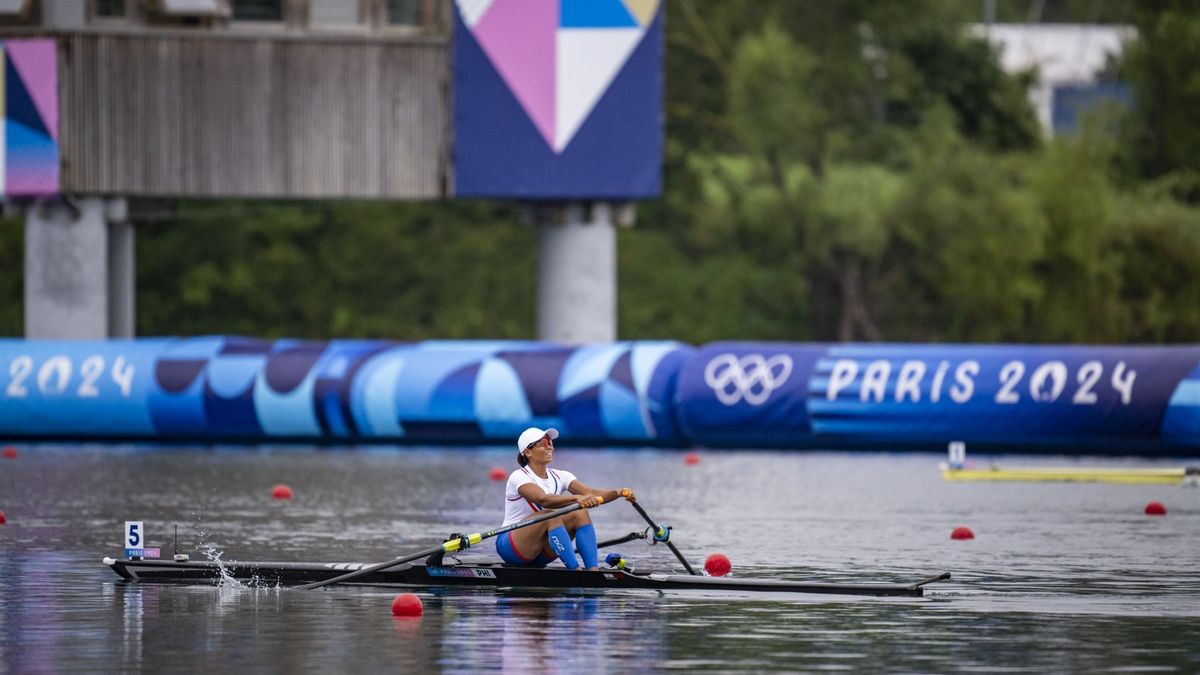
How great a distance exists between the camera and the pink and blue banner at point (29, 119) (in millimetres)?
40312

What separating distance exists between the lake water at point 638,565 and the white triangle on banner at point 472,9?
10.4 meters

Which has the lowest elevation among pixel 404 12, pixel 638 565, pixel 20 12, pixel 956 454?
pixel 638 565

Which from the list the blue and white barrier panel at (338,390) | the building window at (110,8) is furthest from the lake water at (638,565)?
the building window at (110,8)

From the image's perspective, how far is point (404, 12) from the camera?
41.2m

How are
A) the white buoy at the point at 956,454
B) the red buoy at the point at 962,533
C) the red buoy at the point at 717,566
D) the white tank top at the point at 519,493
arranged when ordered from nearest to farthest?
the white tank top at the point at 519,493, the red buoy at the point at 717,566, the red buoy at the point at 962,533, the white buoy at the point at 956,454

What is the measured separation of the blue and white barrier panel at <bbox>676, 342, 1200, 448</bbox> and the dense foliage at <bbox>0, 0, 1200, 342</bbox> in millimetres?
18272

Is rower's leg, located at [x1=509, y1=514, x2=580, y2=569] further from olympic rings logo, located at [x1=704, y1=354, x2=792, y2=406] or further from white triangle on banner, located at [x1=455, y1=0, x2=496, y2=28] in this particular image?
white triangle on banner, located at [x1=455, y1=0, x2=496, y2=28]

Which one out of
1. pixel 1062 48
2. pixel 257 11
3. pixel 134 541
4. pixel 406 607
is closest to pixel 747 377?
pixel 257 11

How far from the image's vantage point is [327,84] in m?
40.6

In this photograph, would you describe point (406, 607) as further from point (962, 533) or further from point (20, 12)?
point (20, 12)

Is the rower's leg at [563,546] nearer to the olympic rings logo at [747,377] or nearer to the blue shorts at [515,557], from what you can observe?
the blue shorts at [515,557]

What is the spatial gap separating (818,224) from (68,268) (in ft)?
76.9

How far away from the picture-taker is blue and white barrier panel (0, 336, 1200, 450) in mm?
34625

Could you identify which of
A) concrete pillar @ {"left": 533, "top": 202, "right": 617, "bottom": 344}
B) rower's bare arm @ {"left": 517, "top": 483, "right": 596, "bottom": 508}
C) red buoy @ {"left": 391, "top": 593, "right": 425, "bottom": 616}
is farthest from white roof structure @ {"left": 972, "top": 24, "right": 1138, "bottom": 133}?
red buoy @ {"left": 391, "top": 593, "right": 425, "bottom": 616}
